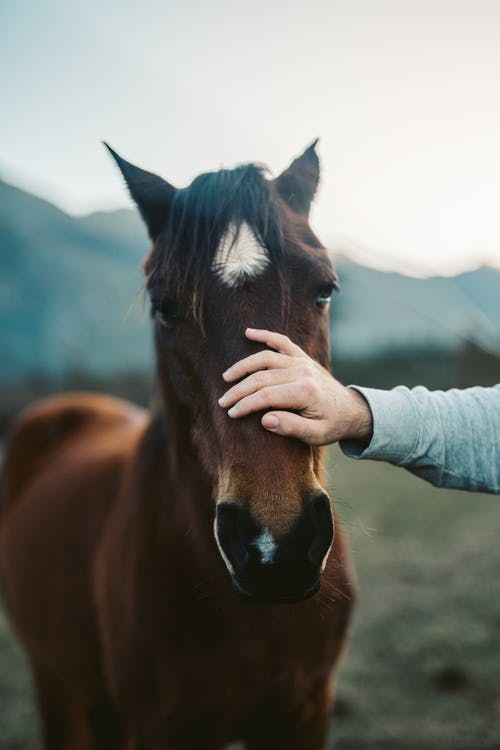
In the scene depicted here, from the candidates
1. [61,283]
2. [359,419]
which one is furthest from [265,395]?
[61,283]

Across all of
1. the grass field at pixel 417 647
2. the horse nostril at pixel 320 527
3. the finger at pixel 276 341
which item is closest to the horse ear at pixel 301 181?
the finger at pixel 276 341

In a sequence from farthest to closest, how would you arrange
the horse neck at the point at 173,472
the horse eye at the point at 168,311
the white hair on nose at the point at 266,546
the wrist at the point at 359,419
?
the horse neck at the point at 173,472 < the horse eye at the point at 168,311 < the wrist at the point at 359,419 < the white hair on nose at the point at 266,546

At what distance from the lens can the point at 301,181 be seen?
2037mm

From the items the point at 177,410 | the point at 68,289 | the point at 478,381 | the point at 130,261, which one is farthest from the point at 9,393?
the point at 130,261

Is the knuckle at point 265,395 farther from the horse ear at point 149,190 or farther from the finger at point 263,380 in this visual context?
the horse ear at point 149,190

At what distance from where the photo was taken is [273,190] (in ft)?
6.02

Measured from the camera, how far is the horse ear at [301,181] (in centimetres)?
199

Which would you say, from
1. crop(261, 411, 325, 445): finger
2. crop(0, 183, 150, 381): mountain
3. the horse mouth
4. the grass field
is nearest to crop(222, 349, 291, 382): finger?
crop(261, 411, 325, 445): finger

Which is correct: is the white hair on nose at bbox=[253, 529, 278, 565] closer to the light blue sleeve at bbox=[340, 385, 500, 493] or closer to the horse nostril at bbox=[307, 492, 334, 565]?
the horse nostril at bbox=[307, 492, 334, 565]

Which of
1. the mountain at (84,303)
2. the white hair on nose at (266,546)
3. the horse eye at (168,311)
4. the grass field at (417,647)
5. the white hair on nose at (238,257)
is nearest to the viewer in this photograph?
the white hair on nose at (266,546)

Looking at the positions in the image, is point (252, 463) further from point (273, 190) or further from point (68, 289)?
point (68, 289)

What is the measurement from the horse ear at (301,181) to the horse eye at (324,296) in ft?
1.27

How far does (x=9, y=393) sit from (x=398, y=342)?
508 inches

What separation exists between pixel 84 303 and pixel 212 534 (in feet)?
133
